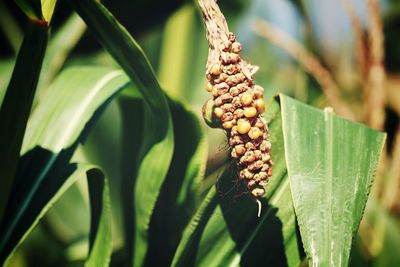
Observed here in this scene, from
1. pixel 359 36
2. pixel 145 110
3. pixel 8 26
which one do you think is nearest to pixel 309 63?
pixel 359 36

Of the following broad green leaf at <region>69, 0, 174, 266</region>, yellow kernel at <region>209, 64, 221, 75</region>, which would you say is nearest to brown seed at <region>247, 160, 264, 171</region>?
yellow kernel at <region>209, 64, 221, 75</region>

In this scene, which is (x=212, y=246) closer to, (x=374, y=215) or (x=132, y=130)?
(x=132, y=130)

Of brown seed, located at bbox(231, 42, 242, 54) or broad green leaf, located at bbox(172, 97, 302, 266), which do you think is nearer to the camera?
brown seed, located at bbox(231, 42, 242, 54)

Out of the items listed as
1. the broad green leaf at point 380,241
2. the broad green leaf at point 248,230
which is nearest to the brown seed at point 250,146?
the broad green leaf at point 248,230

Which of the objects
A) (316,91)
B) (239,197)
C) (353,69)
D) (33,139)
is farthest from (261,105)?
(353,69)

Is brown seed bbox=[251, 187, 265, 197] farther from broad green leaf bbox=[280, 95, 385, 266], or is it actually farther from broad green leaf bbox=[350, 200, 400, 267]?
broad green leaf bbox=[350, 200, 400, 267]

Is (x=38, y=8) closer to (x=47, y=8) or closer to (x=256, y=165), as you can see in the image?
(x=47, y=8)

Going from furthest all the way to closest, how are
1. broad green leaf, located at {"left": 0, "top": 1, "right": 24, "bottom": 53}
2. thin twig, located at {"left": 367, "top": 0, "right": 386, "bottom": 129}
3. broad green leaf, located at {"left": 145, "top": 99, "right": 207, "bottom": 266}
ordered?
broad green leaf, located at {"left": 0, "top": 1, "right": 24, "bottom": 53} < thin twig, located at {"left": 367, "top": 0, "right": 386, "bottom": 129} < broad green leaf, located at {"left": 145, "top": 99, "right": 207, "bottom": 266}
